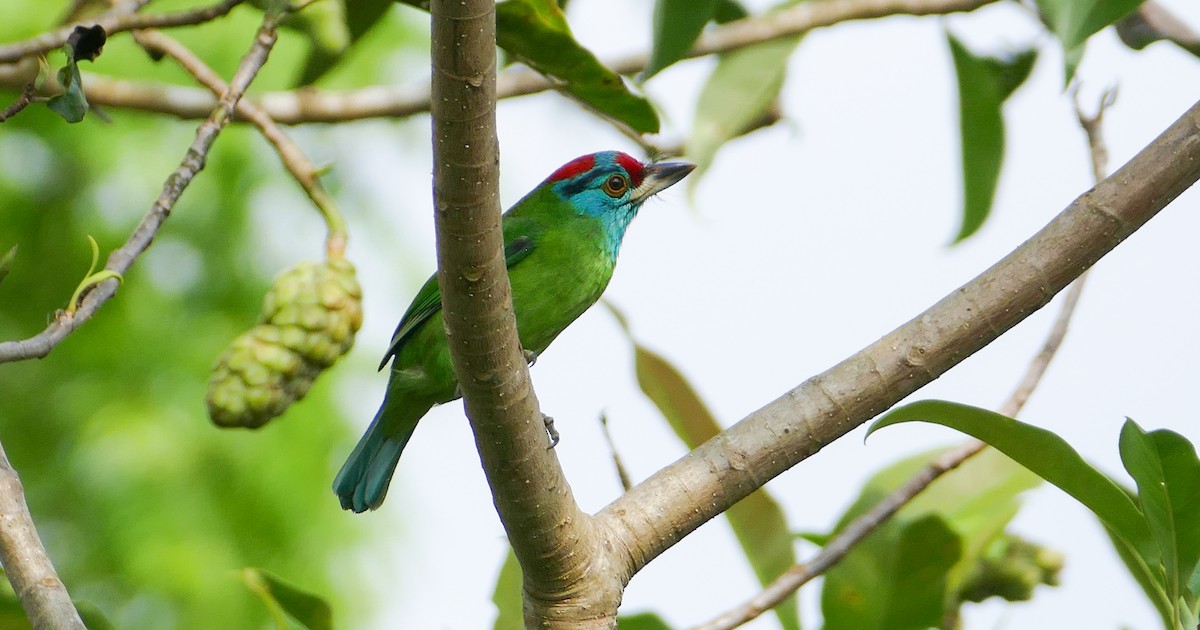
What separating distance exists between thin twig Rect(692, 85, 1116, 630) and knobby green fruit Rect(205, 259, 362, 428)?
1.02 m

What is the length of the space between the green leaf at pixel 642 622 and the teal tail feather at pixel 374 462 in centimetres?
100

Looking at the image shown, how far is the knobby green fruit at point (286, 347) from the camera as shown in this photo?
2.62m

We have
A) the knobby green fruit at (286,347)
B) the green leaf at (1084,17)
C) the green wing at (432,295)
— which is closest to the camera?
the green leaf at (1084,17)

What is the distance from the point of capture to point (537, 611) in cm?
201

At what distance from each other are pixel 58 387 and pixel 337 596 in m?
1.49

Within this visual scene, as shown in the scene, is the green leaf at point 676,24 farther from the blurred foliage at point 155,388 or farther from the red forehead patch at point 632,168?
the blurred foliage at point 155,388

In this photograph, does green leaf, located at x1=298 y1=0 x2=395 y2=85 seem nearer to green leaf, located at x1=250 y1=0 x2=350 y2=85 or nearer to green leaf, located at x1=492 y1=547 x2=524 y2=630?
green leaf, located at x1=250 y1=0 x2=350 y2=85

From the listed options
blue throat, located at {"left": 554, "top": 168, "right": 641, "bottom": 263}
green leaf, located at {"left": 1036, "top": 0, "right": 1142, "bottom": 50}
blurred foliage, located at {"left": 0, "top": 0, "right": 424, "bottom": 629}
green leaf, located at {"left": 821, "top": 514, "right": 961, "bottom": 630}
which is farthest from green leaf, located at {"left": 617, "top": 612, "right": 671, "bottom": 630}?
blurred foliage, located at {"left": 0, "top": 0, "right": 424, "bottom": 629}

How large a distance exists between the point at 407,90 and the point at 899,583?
5.70 feet

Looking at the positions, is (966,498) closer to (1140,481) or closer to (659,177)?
(1140,481)

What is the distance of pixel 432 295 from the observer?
330 cm

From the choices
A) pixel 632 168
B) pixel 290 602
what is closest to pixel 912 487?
pixel 290 602

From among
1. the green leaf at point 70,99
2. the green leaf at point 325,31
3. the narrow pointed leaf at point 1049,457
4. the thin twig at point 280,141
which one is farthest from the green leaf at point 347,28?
the narrow pointed leaf at point 1049,457

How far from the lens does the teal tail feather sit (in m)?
3.29
